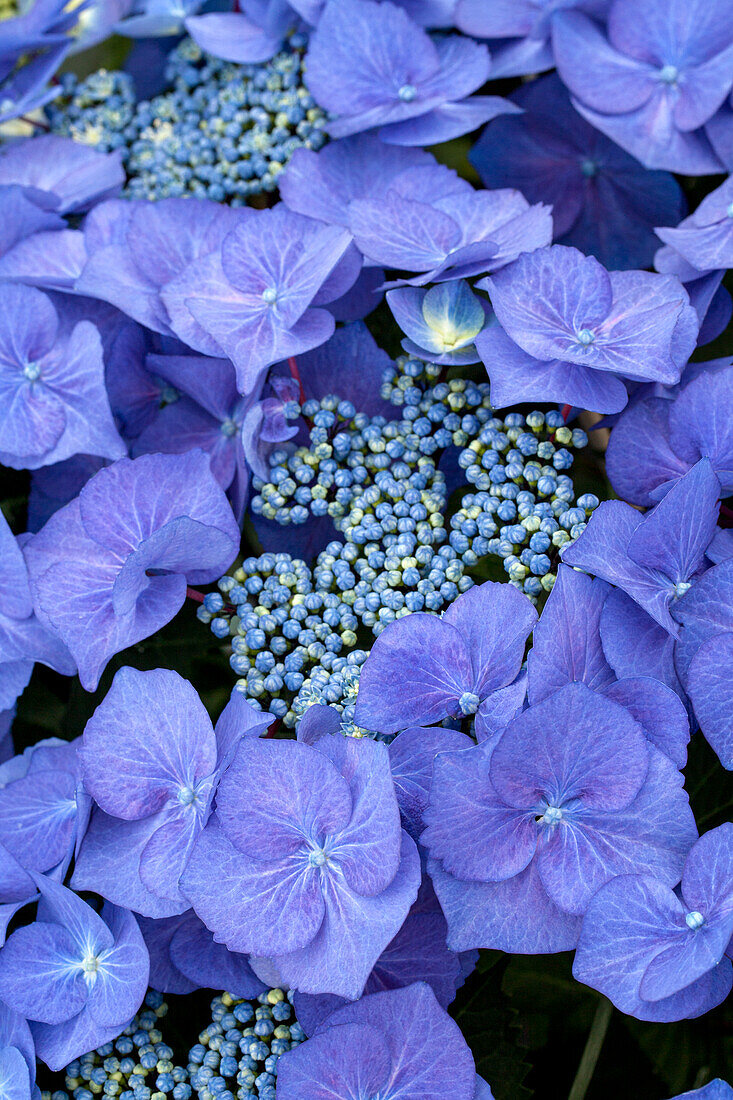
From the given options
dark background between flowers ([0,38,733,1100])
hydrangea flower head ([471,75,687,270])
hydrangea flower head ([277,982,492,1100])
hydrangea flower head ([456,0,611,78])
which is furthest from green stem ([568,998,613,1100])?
hydrangea flower head ([456,0,611,78])

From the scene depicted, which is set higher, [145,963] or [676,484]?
[676,484]

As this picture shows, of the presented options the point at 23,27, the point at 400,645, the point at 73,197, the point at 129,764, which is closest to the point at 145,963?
the point at 129,764

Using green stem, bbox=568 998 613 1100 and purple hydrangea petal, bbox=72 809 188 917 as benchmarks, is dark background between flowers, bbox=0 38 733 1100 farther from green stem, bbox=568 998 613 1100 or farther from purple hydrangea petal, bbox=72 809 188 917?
purple hydrangea petal, bbox=72 809 188 917

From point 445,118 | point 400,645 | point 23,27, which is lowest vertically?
point 400,645

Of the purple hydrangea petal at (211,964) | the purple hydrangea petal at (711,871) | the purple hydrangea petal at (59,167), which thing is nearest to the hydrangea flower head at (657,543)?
the purple hydrangea petal at (711,871)

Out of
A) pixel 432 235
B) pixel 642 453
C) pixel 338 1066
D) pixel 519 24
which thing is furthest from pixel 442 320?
pixel 338 1066

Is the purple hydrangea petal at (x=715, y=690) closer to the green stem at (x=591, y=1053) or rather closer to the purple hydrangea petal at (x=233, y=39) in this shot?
the green stem at (x=591, y=1053)

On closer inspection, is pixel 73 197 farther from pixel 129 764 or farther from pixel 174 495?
pixel 129 764
